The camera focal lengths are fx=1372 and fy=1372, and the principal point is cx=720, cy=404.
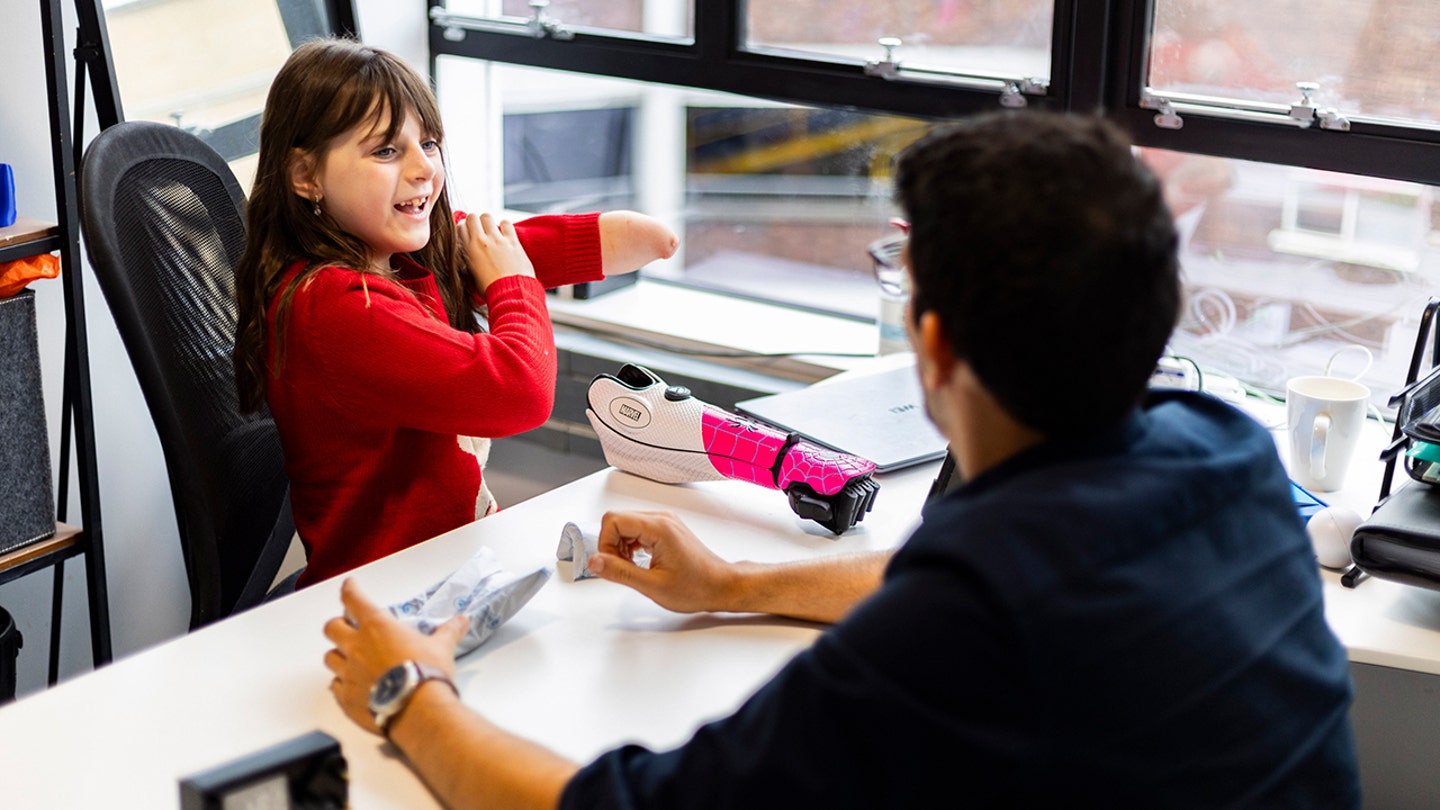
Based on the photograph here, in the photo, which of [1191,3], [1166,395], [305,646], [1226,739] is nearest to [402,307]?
[305,646]

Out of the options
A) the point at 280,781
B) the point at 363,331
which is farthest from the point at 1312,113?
the point at 280,781

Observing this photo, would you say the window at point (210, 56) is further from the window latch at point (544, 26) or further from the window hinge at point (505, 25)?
the window latch at point (544, 26)

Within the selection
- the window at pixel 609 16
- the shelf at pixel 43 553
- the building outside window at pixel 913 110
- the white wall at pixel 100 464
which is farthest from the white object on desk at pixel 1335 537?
the white wall at pixel 100 464

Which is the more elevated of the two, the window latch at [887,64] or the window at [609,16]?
the window at [609,16]

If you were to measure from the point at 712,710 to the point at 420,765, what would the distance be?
24cm

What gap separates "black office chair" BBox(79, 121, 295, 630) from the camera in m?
1.41

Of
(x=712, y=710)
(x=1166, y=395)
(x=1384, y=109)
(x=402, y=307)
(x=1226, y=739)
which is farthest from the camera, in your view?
(x=1384, y=109)

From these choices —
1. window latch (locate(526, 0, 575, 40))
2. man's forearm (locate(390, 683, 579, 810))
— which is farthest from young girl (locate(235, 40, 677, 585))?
window latch (locate(526, 0, 575, 40))

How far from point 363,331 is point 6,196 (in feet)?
1.82

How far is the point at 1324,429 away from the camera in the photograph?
162 cm

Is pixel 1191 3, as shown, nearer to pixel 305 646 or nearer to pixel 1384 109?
pixel 1384 109

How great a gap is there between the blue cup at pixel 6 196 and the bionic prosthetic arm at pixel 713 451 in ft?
2.47

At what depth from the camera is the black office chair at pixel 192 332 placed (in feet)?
4.61

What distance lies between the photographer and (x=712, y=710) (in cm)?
110
